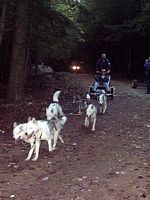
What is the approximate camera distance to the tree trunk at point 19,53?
19.2 metres

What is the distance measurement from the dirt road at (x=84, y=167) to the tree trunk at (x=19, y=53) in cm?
483

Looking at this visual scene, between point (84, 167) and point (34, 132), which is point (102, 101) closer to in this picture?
point (34, 132)

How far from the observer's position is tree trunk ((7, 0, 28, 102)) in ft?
63.0

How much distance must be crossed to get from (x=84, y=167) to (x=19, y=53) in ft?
33.0

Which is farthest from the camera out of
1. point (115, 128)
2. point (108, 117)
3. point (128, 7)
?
point (128, 7)

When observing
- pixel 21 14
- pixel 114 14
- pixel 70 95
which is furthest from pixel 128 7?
pixel 21 14

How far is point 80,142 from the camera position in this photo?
43.2ft

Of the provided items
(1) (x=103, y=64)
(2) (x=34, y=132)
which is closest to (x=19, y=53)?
(1) (x=103, y=64)

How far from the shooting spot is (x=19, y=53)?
64.2ft

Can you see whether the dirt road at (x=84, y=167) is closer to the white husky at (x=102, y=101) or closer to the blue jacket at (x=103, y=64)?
the white husky at (x=102, y=101)

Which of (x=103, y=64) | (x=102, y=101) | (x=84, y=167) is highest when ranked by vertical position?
(x=103, y=64)

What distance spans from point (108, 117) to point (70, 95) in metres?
7.44

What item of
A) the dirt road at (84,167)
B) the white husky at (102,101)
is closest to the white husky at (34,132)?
the dirt road at (84,167)

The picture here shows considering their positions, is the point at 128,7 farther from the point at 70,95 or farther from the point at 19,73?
the point at 19,73
